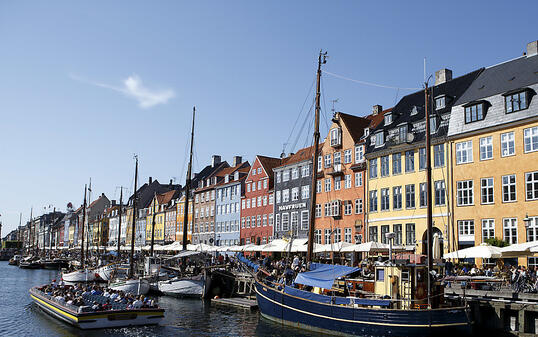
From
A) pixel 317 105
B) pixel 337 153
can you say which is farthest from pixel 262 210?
pixel 317 105

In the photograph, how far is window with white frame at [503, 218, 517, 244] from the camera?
3709 cm

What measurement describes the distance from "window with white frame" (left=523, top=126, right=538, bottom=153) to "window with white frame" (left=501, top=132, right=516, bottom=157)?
84 cm

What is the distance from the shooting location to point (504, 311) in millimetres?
24781

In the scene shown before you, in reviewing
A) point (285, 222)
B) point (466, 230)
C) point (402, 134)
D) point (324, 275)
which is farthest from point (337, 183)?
point (324, 275)

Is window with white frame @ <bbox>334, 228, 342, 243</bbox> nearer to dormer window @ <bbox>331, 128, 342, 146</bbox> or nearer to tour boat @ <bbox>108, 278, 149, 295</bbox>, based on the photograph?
dormer window @ <bbox>331, 128, 342, 146</bbox>

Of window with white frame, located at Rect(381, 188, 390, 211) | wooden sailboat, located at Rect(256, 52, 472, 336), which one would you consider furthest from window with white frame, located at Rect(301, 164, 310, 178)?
wooden sailboat, located at Rect(256, 52, 472, 336)

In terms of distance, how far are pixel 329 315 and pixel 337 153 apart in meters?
30.9

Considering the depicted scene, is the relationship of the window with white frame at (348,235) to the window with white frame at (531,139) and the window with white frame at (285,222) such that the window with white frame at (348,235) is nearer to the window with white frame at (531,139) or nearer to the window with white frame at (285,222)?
the window with white frame at (285,222)

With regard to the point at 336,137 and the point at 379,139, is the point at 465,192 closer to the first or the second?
the point at 379,139

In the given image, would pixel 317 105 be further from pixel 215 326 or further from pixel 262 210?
pixel 262 210

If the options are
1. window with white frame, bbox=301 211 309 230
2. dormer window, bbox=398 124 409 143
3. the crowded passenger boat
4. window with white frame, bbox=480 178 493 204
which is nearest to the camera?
the crowded passenger boat

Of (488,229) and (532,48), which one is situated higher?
(532,48)

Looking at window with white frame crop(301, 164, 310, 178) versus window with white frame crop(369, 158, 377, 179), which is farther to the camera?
window with white frame crop(301, 164, 310, 178)

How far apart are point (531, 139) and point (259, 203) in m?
40.3
